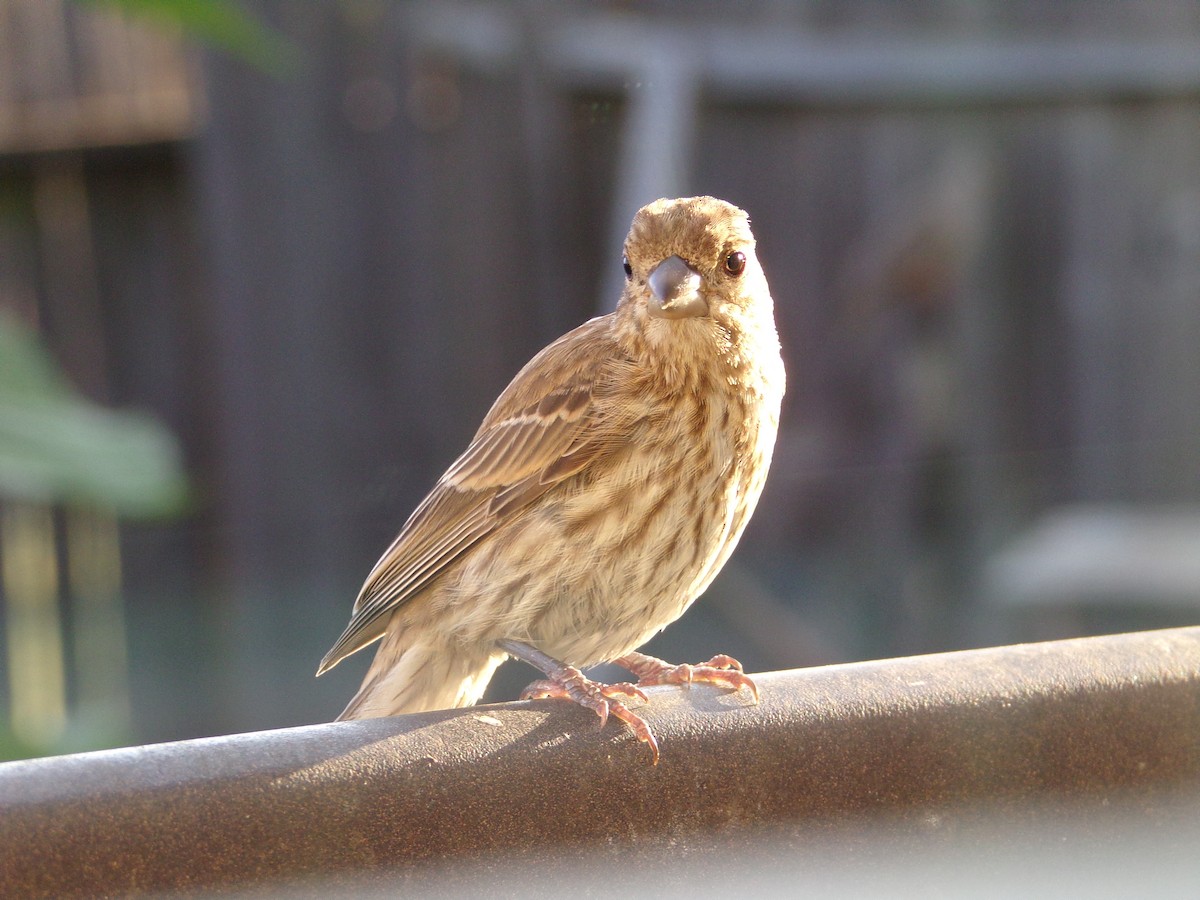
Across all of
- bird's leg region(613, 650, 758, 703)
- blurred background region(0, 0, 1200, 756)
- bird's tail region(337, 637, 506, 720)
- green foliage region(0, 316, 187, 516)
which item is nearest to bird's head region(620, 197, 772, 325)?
bird's leg region(613, 650, 758, 703)

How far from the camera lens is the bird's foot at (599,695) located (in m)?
2.30

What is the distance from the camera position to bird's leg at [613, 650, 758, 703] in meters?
2.74

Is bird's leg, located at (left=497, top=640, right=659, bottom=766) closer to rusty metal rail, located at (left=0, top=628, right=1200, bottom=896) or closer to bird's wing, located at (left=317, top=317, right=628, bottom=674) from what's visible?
rusty metal rail, located at (left=0, top=628, right=1200, bottom=896)

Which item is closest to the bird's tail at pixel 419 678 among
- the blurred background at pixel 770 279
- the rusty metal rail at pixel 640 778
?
the rusty metal rail at pixel 640 778

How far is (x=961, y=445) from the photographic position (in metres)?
6.07

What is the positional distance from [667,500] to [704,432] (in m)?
0.16

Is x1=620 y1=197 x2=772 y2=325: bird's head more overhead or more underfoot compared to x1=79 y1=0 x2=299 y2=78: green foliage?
more underfoot

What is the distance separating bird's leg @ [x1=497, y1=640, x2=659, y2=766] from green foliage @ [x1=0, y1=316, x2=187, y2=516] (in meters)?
0.79

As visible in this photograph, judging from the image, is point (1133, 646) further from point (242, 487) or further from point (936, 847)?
point (242, 487)

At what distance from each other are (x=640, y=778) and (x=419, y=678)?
4.42 feet

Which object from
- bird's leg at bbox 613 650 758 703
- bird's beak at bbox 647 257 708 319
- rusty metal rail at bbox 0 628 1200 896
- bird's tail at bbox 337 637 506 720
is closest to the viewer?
rusty metal rail at bbox 0 628 1200 896

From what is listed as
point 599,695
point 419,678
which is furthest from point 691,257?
point 419,678

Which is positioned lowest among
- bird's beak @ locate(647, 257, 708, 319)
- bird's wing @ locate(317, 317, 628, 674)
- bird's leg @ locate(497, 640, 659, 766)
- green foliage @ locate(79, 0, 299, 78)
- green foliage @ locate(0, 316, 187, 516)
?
bird's leg @ locate(497, 640, 659, 766)

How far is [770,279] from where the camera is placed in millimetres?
6090
